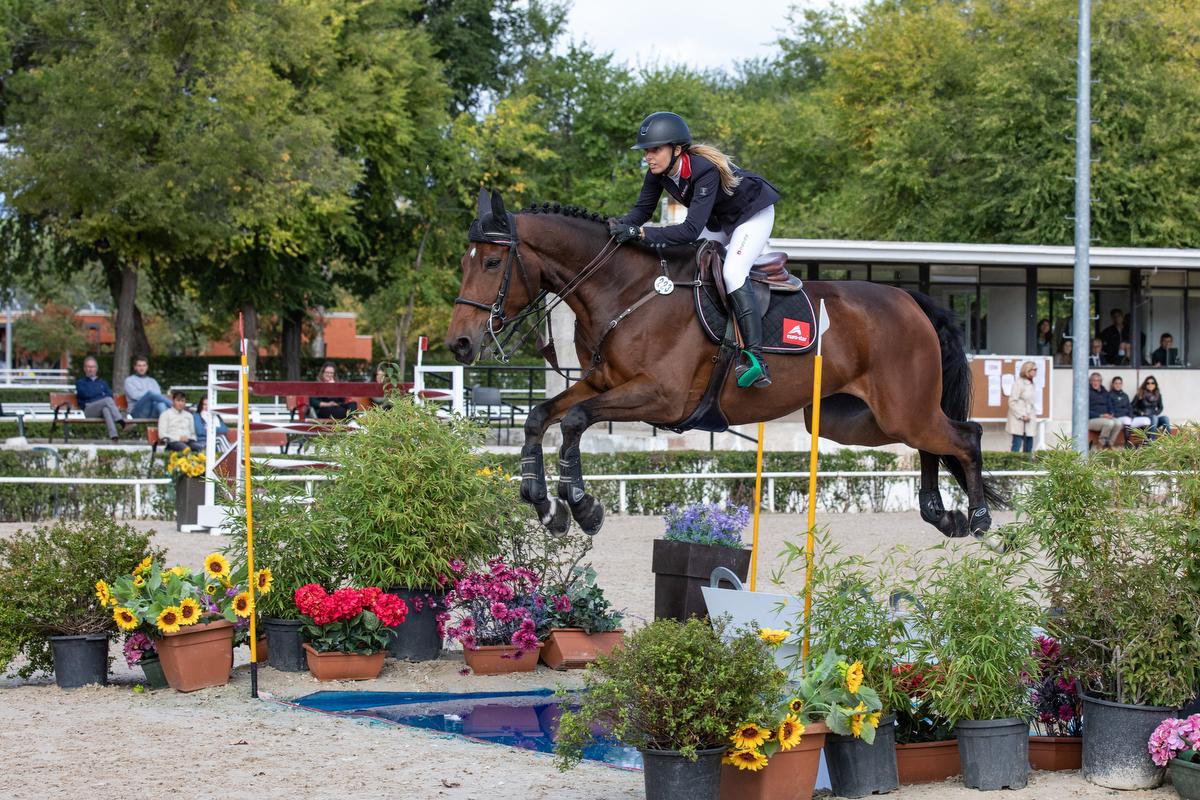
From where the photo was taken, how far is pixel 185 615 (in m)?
6.54

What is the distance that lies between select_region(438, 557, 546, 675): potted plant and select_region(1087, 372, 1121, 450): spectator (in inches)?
496

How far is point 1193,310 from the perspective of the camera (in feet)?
70.1

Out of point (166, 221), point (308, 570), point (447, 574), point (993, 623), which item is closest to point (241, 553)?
point (308, 570)

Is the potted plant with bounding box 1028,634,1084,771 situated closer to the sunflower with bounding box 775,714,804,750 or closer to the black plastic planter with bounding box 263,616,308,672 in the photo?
the sunflower with bounding box 775,714,804,750

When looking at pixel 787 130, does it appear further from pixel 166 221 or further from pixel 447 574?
pixel 447 574

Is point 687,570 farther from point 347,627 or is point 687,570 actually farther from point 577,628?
point 347,627

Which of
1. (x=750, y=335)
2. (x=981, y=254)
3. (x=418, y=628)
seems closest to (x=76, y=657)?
(x=418, y=628)

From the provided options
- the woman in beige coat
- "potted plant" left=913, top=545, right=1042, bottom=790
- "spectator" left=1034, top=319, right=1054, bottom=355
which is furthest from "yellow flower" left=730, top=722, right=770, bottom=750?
"spectator" left=1034, top=319, right=1054, bottom=355

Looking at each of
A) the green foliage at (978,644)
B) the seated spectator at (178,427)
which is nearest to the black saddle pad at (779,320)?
the green foliage at (978,644)

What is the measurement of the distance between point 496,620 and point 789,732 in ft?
9.58

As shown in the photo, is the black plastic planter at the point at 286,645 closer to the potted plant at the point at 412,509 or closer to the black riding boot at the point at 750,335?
the potted plant at the point at 412,509

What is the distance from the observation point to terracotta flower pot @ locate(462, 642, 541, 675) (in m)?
7.03

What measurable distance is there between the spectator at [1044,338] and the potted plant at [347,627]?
51.9 feet

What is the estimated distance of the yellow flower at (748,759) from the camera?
14.2ft
